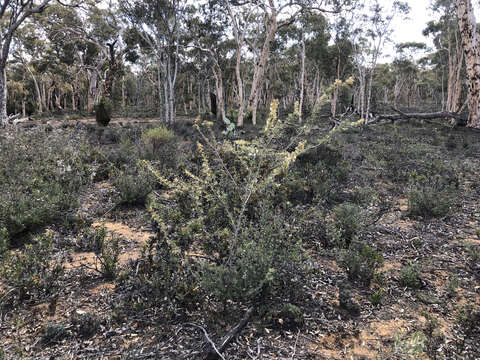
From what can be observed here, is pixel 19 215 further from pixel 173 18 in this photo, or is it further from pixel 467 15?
pixel 173 18

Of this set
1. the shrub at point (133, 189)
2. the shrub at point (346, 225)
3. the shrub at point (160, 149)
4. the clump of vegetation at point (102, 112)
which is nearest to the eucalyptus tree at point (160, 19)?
the clump of vegetation at point (102, 112)

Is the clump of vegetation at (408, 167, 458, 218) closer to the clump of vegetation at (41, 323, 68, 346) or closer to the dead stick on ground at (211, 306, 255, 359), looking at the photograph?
the dead stick on ground at (211, 306, 255, 359)

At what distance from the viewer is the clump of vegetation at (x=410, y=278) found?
3.20 metres

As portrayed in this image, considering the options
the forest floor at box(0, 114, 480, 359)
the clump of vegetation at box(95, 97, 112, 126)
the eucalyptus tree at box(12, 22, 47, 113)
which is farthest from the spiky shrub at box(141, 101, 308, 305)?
the eucalyptus tree at box(12, 22, 47, 113)

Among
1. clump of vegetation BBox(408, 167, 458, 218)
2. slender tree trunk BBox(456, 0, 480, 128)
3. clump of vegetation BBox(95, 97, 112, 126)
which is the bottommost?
clump of vegetation BBox(408, 167, 458, 218)

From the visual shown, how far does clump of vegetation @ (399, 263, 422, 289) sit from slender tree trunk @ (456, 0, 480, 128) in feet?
31.8

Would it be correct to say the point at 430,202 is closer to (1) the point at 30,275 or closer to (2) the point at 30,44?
(1) the point at 30,275

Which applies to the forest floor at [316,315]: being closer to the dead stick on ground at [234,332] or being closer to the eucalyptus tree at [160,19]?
the dead stick on ground at [234,332]

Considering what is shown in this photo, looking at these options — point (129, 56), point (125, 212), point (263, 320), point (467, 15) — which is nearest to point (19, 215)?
point (125, 212)

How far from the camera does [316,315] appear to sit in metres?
2.73

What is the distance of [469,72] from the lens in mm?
9906

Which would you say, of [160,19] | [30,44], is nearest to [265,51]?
[160,19]

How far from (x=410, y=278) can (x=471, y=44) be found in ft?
32.7

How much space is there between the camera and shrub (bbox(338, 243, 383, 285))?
3.27 meters
